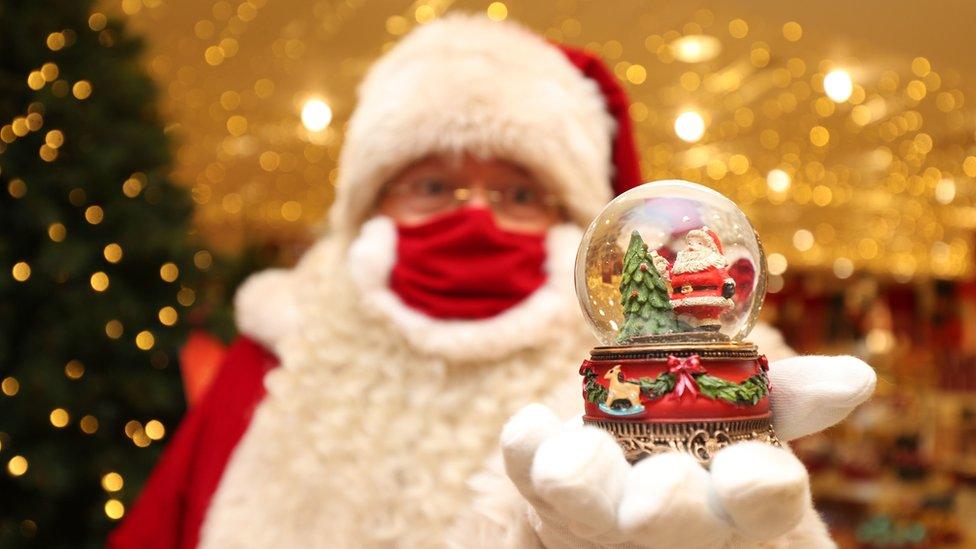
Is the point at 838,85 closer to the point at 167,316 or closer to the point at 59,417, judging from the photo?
the point at 167,316

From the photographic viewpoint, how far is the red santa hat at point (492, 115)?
139 centimetres

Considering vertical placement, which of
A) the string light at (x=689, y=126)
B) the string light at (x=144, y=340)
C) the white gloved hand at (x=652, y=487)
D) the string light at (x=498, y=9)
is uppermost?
the string light at (x=689, y=126)

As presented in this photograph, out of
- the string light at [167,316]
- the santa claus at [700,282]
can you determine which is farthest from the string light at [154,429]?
the santa claus at [700,282]

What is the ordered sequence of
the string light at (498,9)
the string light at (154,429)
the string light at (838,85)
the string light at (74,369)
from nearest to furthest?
the string light at (74,369) < the string light at (154,429) < the string light at (498,9) < the string light at (838,85)

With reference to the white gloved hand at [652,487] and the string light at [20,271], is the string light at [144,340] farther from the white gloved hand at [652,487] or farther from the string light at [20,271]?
the white gloved hand at [652,487]

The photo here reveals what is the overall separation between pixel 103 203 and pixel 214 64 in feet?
7.25

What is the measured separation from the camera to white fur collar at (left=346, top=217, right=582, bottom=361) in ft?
4.32

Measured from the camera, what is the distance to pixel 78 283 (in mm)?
2227

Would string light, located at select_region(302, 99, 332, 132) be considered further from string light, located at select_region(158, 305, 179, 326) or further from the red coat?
the red coat

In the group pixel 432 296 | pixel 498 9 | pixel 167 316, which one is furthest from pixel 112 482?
pixel 498 9

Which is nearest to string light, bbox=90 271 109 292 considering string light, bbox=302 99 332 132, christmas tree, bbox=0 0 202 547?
christmas tree, bbox=0 0 202 547

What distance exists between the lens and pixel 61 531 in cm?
221

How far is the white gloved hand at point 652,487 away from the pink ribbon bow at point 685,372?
62 mm

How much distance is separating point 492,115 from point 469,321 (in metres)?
0.33
